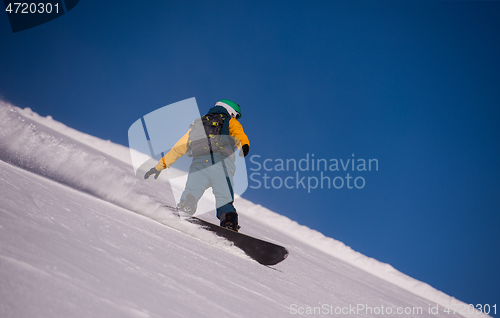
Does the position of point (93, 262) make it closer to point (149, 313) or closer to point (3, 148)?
point (149, 313)

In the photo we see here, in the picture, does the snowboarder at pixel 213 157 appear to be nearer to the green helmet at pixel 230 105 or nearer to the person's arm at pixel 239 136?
the person's arm at pixel 239 136

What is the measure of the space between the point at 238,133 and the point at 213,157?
61 centimetres

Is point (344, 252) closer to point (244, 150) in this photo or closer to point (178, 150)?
point (244, 150)

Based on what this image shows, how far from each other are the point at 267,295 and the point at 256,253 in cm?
120

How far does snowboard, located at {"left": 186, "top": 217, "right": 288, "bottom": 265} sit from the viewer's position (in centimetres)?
271

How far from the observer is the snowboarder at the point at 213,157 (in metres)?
3.31

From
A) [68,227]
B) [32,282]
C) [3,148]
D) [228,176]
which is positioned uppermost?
[228,176]

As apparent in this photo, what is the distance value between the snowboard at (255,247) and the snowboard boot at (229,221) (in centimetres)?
19

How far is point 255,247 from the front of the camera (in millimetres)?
2779

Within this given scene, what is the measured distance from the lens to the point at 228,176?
3.65 m

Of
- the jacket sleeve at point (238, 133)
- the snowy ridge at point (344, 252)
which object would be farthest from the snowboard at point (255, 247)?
the snowy ridge at point (344, 252)

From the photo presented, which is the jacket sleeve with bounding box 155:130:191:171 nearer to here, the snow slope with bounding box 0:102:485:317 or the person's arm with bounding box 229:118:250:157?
the person's arm with bounding box 229:118:250:157

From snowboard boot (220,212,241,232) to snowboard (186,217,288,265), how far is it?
0.19 meters

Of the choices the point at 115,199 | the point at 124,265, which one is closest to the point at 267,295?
the point at 124,265
